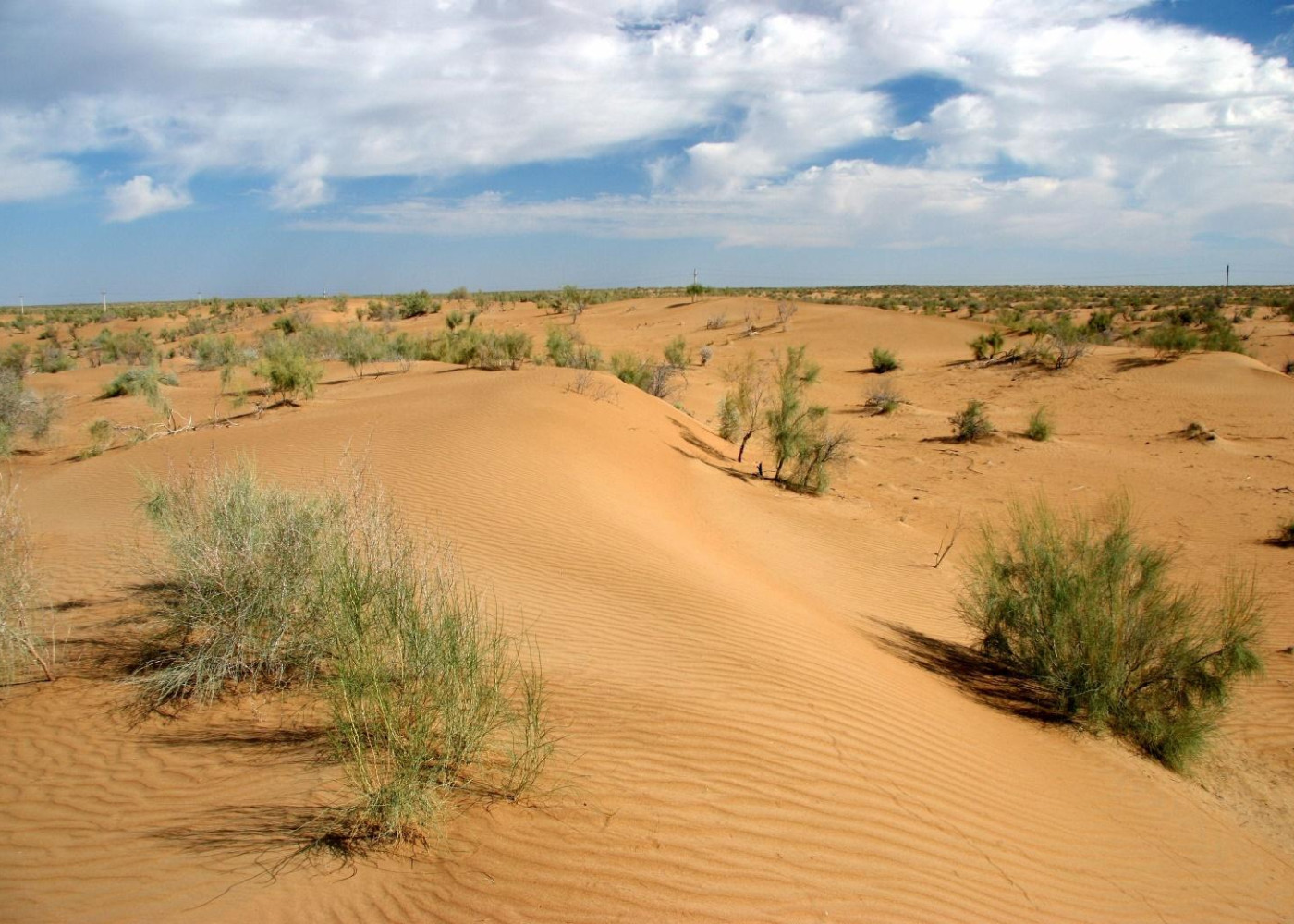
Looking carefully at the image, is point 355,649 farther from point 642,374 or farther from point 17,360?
point 17,360

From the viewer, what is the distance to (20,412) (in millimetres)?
17766

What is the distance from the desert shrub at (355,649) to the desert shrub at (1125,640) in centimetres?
490

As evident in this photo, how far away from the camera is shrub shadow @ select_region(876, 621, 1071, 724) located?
6.83m

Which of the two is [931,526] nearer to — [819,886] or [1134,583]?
[1134,583]

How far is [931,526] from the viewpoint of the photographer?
1389cm

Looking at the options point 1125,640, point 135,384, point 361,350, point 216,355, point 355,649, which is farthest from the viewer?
point 216,355

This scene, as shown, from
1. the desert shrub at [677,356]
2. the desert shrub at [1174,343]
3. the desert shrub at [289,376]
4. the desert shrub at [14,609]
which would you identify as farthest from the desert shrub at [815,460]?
the desert shrub at [1174,343]

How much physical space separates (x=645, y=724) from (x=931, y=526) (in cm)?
1053

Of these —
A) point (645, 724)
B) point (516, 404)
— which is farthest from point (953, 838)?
point (516, 404)

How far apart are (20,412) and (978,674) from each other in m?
21.3

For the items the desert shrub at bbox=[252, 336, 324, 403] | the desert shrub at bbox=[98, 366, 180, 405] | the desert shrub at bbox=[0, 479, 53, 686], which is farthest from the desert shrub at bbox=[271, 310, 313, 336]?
the desert shrub at bbox=[0, 479, 53, 686]

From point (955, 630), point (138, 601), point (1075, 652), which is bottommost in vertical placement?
point (955, 630)

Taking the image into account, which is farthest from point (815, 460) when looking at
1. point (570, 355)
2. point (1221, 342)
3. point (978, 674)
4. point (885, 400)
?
point (1221, 342)

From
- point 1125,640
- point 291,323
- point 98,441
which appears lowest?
point 1125,640
